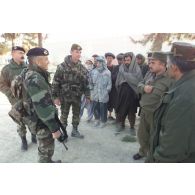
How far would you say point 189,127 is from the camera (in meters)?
1.19

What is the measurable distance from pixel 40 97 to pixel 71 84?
114 cm

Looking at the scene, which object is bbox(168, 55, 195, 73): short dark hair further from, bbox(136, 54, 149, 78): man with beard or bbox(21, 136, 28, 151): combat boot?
bbox(21, 136, 28, 151): combat boot

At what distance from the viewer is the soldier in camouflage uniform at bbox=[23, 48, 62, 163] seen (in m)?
1.73

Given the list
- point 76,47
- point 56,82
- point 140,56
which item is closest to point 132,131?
point 140,56

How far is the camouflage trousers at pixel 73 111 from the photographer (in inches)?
116

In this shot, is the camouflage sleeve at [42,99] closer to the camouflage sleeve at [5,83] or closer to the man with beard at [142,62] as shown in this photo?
the camouflage sleeve at [5,83]

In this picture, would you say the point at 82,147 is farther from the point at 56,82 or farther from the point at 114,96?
the point at 114,96

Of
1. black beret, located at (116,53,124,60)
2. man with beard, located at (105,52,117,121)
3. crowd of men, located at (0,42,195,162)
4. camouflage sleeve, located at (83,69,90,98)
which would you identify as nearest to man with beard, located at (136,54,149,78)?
crowd of men, located at (0,42,195,162)

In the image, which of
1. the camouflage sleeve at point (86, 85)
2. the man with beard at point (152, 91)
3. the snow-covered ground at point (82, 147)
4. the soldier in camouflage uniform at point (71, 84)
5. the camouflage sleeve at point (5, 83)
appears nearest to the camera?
the man with beard at point (152, 91)

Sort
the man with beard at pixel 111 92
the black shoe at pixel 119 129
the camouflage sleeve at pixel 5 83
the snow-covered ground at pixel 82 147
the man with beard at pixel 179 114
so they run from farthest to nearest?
the man with beard at pixel 111 92, the black shoe at pixel 119 129, the camouflage sleeve at pixel 5 83, the snow-covered ground at pixel 82 147, the man with beard at pixel 179 114

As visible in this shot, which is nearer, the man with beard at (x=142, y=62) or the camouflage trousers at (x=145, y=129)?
the camouflage trousers at (x=145, y=129)

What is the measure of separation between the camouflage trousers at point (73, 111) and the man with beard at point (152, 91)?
972 millimetres

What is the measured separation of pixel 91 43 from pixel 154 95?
923 mm

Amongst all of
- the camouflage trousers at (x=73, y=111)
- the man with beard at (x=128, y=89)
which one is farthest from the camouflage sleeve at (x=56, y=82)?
the man with beard at (x=128, y=89)
